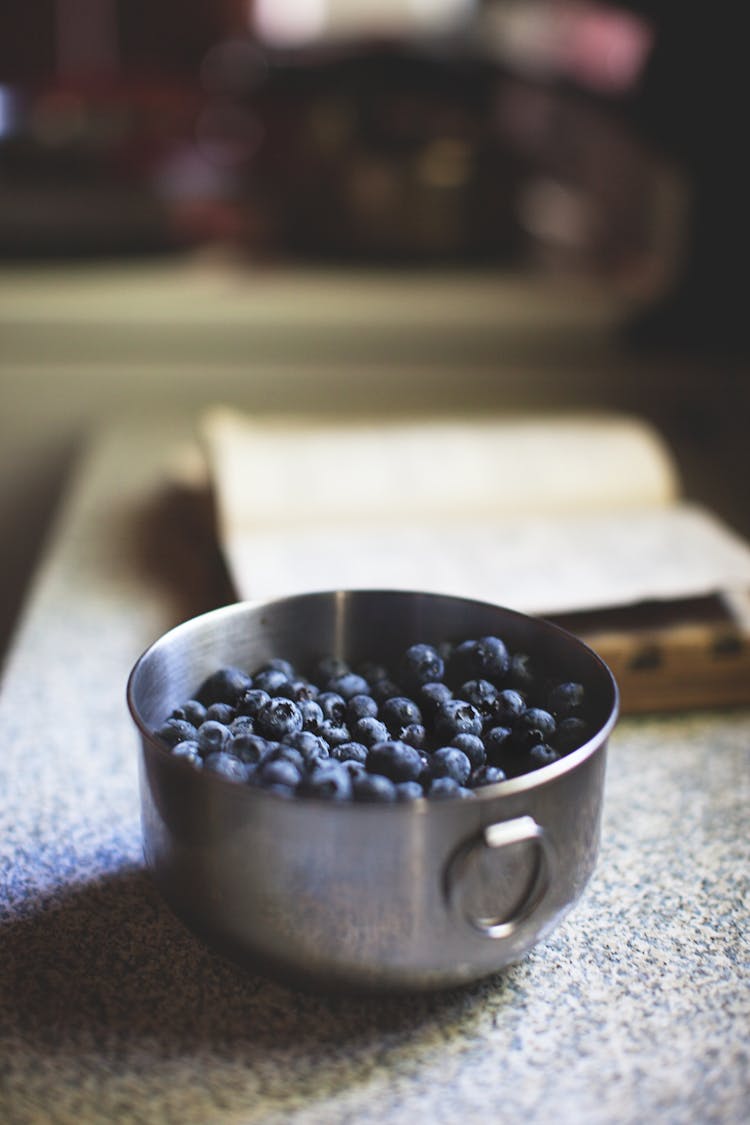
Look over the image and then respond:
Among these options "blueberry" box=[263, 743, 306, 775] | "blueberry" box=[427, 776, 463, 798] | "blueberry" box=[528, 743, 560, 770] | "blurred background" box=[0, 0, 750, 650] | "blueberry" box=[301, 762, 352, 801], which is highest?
"blueberry" box=[301, 762, 352, 801]

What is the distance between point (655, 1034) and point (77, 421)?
1.35 metres

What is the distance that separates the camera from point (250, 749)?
539 millimetres

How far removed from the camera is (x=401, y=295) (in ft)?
5.54

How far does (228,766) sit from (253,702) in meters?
0.07

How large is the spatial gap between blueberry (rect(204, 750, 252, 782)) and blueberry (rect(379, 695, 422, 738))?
0.10 meters

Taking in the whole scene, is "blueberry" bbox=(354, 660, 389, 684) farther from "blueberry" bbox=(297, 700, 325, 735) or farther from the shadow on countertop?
the shadow on countertop

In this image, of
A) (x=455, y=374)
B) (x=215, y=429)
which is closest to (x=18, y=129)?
(x=455, y=374)

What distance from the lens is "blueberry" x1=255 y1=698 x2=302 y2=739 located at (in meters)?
0.57

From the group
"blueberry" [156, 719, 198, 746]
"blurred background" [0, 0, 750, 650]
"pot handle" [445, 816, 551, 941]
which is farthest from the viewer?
"blurred background" [0, 0, 750, 650]

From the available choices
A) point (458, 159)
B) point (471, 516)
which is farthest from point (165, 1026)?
point (458, 159)

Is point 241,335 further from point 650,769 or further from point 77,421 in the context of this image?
point 650,769

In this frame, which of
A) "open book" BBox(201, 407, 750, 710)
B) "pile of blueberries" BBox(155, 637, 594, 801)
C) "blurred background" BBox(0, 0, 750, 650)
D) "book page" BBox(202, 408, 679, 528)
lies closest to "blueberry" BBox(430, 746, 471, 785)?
"pile of blueberries" BBox(155, 637, 594, 801)

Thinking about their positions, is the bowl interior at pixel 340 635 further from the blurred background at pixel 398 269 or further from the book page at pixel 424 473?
the blurred background at pixel 398 269

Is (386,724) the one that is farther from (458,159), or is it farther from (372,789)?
(458,159)
